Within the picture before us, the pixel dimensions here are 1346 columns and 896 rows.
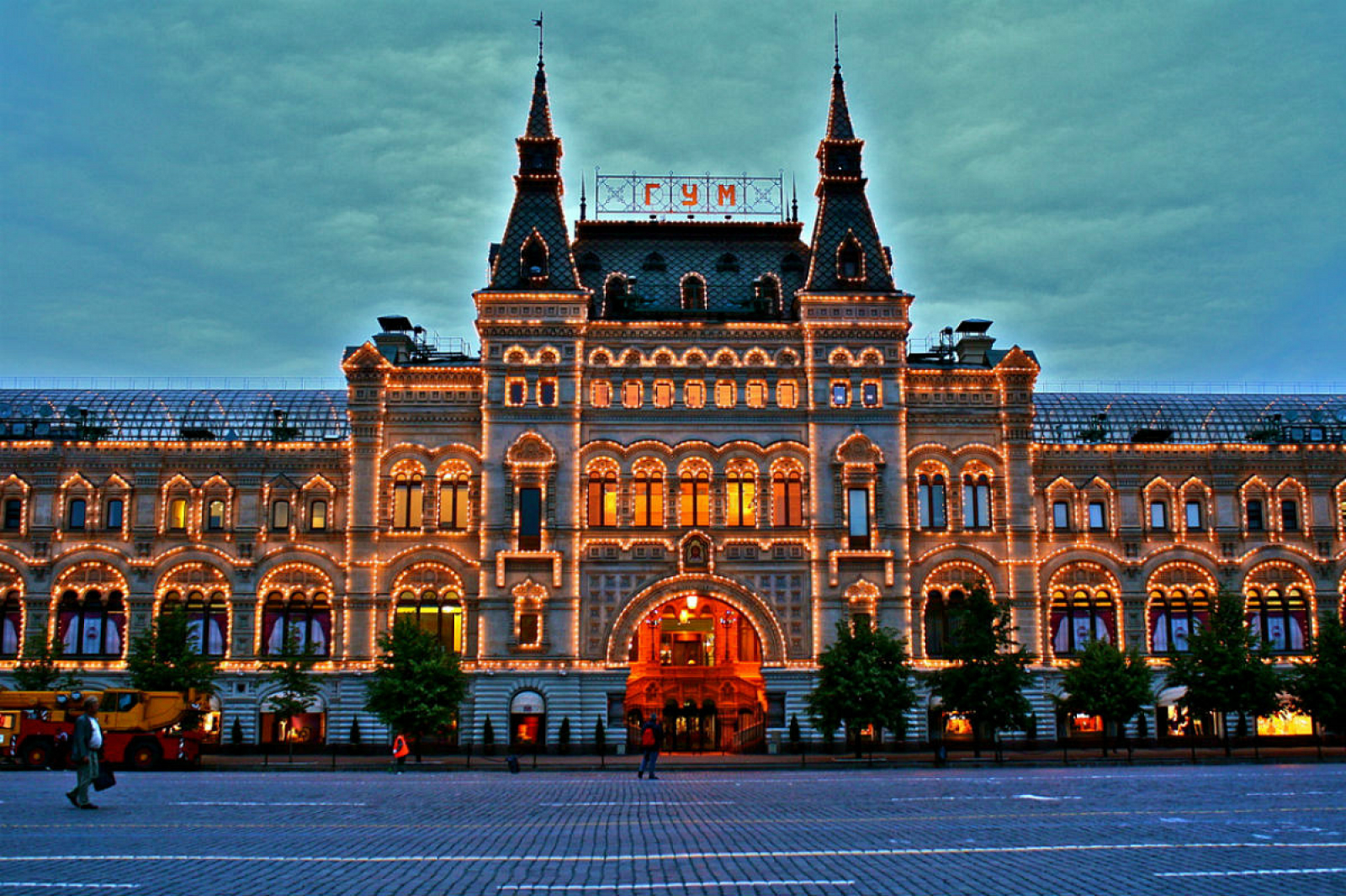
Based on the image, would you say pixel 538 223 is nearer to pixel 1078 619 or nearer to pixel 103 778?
pixel 1078 619

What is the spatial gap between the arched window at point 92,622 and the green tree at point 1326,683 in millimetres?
60404

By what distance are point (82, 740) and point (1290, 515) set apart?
65168 millimetres

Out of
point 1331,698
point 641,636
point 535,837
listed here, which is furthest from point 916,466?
point 535,837

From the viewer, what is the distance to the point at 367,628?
69.8 meters

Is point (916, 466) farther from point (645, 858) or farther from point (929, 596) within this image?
point (645, 858)

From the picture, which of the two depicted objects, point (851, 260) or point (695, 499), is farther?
point (851, 260)

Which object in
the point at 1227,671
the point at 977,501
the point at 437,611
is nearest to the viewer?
the point at 1227,671

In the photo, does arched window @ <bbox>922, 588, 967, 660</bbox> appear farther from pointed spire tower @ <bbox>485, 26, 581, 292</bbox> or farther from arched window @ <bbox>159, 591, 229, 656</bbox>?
arched window @ <bbox>159, 591, 229, 656</bbox>

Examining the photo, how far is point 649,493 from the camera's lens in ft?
232

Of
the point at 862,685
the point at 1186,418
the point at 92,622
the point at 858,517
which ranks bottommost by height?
the point at 862,685

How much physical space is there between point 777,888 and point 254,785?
81.7ft

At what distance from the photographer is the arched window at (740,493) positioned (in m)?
70.6

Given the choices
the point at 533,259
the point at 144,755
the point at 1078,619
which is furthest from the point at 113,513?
the point at 1078,619

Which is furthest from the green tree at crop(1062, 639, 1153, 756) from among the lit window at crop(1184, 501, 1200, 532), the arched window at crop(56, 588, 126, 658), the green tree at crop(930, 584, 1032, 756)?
the arched window at crop(56, 588, 126, 658)
